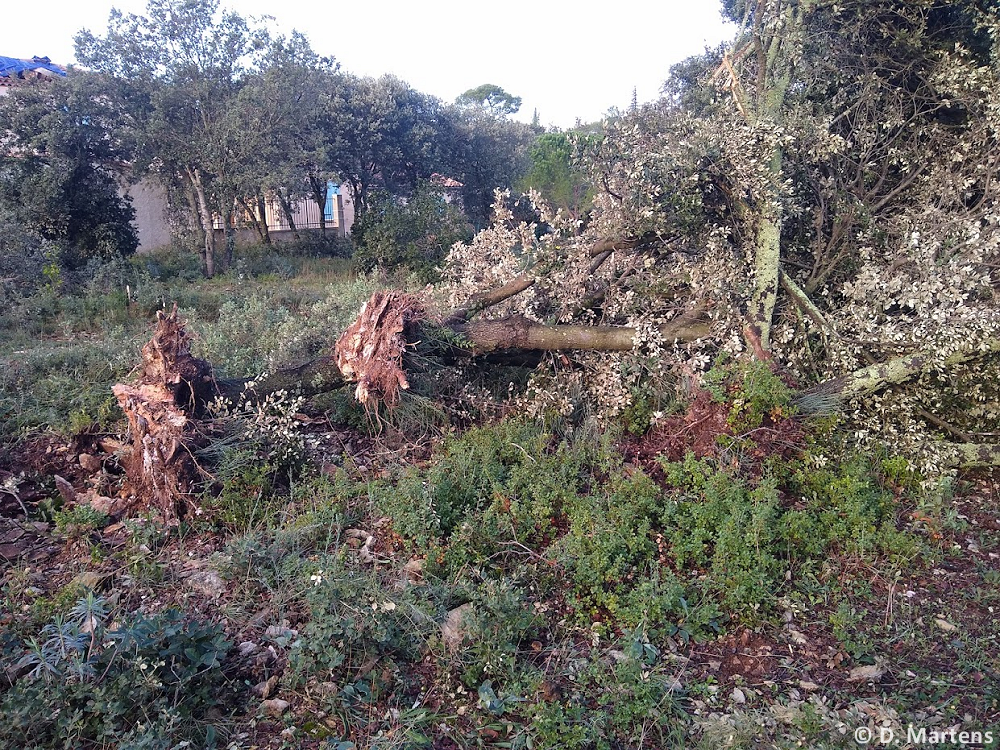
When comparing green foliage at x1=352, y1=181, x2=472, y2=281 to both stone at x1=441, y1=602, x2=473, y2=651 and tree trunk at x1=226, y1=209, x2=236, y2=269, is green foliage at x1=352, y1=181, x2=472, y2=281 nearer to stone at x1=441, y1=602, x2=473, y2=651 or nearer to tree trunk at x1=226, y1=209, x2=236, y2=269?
tree trunk at x1=226, y1=209, x2=236, y2=269

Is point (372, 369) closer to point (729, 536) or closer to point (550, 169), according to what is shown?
point (729, 536)

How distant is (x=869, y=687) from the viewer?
306 cm

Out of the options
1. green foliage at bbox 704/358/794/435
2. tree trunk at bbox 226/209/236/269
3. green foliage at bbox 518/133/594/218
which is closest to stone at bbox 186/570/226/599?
green foliage at bbox 704/358/794/435

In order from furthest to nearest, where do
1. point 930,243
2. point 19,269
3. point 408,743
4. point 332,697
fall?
point 19,269, point 930,243, point 332,697, point 408,743

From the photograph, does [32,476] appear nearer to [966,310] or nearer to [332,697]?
[332,697]

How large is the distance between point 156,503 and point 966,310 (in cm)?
526

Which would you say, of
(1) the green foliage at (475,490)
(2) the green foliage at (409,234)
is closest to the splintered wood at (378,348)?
(1) the green foliage at (475,490)

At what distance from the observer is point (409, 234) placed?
13883 mm

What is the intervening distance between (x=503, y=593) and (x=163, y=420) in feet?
7.95

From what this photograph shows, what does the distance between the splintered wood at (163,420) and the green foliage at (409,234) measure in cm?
850

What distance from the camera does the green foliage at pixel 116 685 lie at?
248 centimetres

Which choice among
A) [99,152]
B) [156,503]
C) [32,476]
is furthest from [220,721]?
[99,152]

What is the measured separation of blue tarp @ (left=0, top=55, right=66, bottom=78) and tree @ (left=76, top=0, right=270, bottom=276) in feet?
13.1

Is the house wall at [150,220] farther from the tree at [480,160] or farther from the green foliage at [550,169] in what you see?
the green foliage at [550,169]
